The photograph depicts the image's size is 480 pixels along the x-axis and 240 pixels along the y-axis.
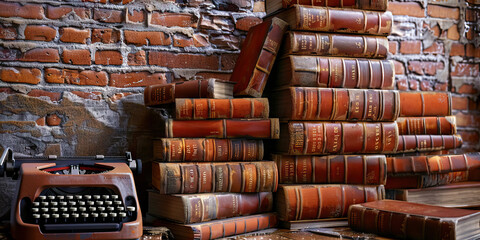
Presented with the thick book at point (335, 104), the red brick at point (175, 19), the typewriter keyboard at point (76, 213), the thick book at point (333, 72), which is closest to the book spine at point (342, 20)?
the thick book at point (333, 72)

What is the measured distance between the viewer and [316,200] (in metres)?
1.74

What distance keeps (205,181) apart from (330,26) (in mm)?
731

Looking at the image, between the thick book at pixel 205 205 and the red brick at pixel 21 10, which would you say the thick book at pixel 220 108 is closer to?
the thick book at pixel 205 205

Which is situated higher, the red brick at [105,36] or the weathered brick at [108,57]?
the red brick at [105,36]

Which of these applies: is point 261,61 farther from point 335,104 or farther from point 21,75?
point 21,75

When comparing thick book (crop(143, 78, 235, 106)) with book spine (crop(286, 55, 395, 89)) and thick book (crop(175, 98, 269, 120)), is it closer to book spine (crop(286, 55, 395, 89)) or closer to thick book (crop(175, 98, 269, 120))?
thick book (crop(175, 98, 269, 120))

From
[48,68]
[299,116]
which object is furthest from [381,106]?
[48,68]

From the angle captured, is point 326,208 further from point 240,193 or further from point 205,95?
point 205,95

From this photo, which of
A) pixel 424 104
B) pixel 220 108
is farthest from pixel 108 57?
pixel 424 104

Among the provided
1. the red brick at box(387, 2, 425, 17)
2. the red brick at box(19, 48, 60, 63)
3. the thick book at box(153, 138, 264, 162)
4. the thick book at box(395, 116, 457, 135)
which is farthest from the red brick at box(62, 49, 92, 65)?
the red brick at box(387, 2, 425, 17)

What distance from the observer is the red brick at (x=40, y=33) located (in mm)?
1799

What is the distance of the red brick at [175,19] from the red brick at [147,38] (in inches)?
1.9

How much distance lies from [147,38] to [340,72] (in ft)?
2.51

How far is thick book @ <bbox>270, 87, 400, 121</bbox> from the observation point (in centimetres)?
173
